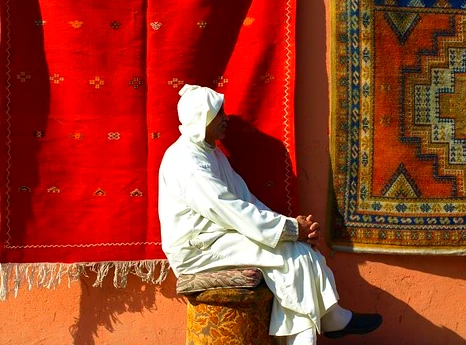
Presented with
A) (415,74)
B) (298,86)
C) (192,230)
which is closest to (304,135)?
(298,86)

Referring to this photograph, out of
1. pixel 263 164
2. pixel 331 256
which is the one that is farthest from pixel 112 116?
pixel 331 256

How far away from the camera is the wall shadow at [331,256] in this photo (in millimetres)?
4375

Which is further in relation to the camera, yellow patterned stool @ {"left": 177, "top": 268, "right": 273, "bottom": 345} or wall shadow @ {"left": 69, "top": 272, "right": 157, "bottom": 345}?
wall shadow @ {"left": 69, "top": 272, "right": 157, "bottom": 345}

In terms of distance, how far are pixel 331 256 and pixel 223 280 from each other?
878 millimetres

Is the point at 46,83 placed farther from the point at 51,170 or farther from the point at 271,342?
the point at 271,342

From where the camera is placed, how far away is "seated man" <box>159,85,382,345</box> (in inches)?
148

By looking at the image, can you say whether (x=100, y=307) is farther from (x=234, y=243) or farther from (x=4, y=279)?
(x=234, y=243)

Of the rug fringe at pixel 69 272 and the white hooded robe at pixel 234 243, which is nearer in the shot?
the white hooded robe at pixel 234 243

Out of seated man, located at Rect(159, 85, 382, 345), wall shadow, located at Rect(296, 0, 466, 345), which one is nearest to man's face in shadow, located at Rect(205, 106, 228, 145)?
seated man, located at Rect(159, 85, 382, 345)

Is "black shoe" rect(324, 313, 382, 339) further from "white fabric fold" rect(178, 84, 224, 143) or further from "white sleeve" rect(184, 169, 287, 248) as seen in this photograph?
"white fabric fold" rect(178, 84, 224, 143)

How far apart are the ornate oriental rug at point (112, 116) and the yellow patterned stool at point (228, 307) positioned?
56 cm

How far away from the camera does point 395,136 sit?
169 inches

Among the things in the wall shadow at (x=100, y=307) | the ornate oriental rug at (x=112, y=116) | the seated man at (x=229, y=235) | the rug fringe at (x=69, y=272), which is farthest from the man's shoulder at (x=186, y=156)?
the wall shadow at (x=100, y=307)

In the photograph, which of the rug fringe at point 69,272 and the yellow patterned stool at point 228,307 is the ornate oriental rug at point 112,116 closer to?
the rug fringe at point 69,272
